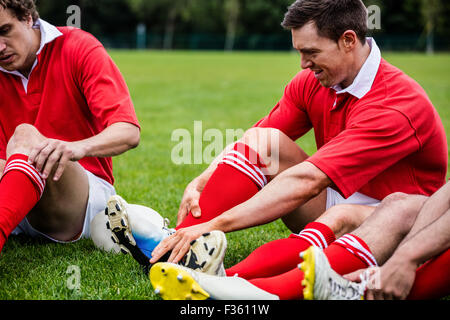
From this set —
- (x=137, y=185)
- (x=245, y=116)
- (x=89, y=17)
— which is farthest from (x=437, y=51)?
(x=137, y=185)

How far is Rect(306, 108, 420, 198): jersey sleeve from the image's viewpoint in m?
2.44

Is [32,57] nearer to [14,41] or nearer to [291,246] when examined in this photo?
[14,41]

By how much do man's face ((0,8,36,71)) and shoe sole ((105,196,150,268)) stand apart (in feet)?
3.35

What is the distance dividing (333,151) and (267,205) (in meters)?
0.37

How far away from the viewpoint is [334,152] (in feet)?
8.02

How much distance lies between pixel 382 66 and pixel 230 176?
2.94 feet

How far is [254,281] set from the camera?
2182mm

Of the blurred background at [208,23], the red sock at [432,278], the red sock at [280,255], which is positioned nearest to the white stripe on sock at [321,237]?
the red sock at [280,255]

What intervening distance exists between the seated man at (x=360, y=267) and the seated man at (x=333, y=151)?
21 cm

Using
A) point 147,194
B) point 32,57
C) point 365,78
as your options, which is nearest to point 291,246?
point 365,78

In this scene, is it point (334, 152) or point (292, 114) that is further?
point (292, 114)

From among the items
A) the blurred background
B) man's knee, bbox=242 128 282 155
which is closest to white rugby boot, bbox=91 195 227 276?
man's knee, bbox=242 128 282 155

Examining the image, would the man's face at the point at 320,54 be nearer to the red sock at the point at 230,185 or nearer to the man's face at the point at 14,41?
the red sock at the point at 230,185

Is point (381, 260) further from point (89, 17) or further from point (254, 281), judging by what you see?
point (89, 17)
